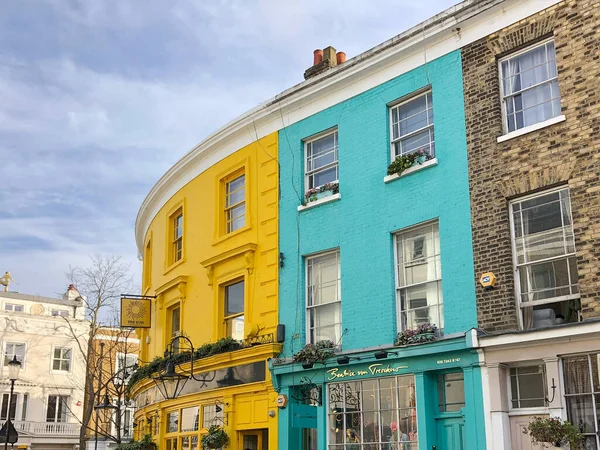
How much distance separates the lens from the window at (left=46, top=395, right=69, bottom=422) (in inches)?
1807

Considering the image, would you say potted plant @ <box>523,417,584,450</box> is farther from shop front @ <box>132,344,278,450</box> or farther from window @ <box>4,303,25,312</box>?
window @ <box>4,303,25,312</box>

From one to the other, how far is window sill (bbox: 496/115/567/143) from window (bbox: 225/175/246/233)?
792 centimetres

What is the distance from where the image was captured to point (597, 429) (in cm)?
1172

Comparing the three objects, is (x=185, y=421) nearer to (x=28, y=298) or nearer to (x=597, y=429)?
(x=597, y=429)

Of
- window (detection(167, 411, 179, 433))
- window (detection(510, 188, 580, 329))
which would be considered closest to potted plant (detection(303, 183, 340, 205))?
window (detection(510, 188, 580, 329))

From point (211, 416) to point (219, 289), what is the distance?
3.25 metres

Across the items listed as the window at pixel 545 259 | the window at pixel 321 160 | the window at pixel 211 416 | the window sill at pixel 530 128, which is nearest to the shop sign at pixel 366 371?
the window at pixel 545 259

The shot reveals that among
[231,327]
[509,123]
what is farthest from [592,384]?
[231,327]

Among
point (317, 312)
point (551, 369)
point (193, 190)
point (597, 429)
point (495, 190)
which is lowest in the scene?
point (597, 429)

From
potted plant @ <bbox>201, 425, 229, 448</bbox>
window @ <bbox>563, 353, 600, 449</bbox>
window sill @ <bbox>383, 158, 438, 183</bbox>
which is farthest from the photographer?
potted plant @ <bbox>201, 425, 229, 448</bbox>

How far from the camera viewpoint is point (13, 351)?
4512 cm

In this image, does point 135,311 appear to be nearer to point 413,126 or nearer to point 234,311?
point 234,311

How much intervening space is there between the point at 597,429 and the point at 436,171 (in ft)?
18.3

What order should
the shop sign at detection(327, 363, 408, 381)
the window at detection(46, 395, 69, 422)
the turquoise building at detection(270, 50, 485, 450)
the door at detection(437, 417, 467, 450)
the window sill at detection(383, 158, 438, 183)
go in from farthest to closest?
the window at detection(46, 395, 69, 422) < the window sill at detection(383, 158, 438, 183) < the shop sign at detection(327, 363, 408, 381) < the turquoise building at detection(270, 50, 485, 450) < the door at detection(437, 417, 467, 450)
